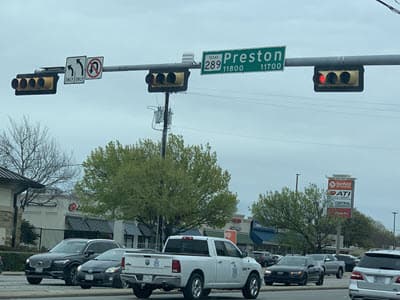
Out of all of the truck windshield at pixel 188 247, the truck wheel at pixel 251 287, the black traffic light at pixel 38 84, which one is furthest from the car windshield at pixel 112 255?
the black traffic light at pixel 38 84

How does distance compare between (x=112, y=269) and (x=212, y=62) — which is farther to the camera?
(x=112, y=269)

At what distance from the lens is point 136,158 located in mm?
51062

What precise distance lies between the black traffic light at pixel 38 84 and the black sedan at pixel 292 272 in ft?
54.0

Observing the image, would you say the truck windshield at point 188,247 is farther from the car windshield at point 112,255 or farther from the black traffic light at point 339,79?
the black traffic light at point 339,79

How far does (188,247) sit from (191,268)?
128 centimetres

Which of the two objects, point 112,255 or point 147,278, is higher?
point 112,255

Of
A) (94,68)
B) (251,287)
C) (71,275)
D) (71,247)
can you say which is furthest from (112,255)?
(94,68)

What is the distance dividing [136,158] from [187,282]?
97.5 ft

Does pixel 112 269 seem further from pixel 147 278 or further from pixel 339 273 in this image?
pixel 339 273

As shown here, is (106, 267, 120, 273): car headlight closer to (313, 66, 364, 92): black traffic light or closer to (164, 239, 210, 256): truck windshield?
(164, 239, 210, 256): truck windshield

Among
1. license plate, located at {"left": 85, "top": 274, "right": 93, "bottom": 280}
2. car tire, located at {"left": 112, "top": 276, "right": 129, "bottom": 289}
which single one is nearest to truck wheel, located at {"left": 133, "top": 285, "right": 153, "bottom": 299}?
car tire, located at {"left": 112, "top": 276, "right": 129, "bottom": 289}

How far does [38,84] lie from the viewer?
77.9 ft

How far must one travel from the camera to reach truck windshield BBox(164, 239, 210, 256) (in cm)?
2302

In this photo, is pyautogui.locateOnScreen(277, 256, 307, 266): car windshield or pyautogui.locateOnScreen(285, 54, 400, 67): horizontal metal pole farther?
pyautogui.locateOnScreen(277, 256, 307, 266): car windshield
